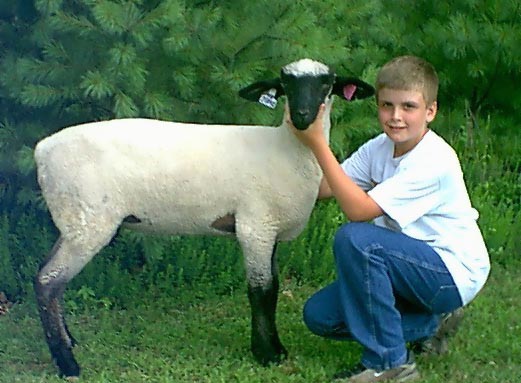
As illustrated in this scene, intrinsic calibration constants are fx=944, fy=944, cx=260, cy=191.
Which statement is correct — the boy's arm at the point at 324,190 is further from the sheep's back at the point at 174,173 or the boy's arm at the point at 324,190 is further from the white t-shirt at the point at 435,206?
the white t-shirt at the point at 435,206

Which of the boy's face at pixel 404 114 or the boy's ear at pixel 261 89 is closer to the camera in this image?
the boy's face at pixel 404 114

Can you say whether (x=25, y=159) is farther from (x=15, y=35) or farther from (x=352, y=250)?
(x=352, y=250)

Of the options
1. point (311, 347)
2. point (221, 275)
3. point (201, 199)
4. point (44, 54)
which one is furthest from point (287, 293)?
point (44, 54)

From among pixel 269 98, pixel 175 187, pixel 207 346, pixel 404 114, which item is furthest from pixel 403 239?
pixel 207 346

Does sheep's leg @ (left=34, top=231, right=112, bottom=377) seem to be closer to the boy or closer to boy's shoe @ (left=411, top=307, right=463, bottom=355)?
Result: the boy

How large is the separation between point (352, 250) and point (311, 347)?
0.78 metres

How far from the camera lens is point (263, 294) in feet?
13.3

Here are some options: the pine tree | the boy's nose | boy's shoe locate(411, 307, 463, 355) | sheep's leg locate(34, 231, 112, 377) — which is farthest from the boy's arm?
the pine tree

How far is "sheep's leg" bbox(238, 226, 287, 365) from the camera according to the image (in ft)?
13.2

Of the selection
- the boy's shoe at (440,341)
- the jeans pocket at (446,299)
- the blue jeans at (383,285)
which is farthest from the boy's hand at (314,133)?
the boy's shoe at (440,341)

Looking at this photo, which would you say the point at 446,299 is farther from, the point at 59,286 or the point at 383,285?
the point at 59,286

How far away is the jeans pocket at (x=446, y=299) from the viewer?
152 inches

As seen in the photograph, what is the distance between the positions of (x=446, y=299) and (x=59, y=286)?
1605 millimetres

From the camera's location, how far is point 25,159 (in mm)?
4988
